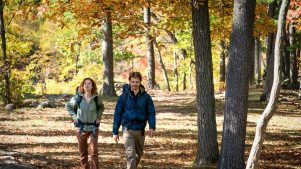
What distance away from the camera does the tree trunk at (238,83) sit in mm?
7848

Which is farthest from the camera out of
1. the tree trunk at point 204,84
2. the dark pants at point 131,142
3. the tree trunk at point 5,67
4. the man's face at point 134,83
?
the tree trunk at point 5,67

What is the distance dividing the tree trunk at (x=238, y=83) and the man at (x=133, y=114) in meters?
1.39

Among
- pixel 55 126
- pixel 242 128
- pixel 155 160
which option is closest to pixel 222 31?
pixel 155 160

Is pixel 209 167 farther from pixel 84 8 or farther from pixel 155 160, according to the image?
pixel 84 8

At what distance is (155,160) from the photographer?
10.8 meters

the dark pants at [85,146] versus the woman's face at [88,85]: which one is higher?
the woman's face at [88,85]

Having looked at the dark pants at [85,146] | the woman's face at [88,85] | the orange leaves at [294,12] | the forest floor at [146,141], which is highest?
the orange leaves at [294,12]

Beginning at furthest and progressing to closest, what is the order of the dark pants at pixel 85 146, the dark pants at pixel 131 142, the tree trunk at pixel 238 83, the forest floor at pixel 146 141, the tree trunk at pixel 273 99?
1. the forest floor at pixel 146 141
2. the dark pants at pixel 85 146
3. the tree trunk at pixel 238 83
4. the dark pants at pixel 131 142
5. the tree trunk at pixel 273 99

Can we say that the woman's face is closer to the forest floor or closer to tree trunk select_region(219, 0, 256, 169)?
the forest floor

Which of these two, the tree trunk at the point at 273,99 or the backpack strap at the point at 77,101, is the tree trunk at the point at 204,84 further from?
the tree trunk at the point at 273,99

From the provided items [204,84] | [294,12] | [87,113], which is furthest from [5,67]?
[294,12]

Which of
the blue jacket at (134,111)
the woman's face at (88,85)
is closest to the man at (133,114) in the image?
the blue jacket at (134,111)

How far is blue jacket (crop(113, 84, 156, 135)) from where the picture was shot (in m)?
7.68

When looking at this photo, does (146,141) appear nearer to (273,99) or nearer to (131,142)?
(131,142)
